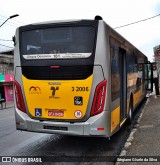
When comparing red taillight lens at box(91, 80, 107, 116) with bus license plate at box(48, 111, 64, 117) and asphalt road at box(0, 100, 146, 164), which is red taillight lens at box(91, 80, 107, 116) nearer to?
bus license plate at box(48, 111, 64, 117)

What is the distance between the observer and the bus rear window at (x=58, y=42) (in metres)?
6.20

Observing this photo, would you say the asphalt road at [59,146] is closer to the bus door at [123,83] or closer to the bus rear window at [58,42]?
the bus door at [123,83]

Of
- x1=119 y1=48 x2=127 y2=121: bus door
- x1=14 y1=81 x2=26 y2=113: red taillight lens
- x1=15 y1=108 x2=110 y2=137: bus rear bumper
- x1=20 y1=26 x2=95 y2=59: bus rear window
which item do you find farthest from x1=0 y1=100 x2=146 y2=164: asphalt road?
x1=20 y1=26 x2=95 y2=59: bus rear window

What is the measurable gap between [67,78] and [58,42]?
896 millimetres

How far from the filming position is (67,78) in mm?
6238

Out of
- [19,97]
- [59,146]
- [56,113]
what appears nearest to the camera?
[56,113]

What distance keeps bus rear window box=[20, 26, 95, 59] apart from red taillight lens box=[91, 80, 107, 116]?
2.47 feet

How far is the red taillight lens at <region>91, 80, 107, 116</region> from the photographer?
6074 mm

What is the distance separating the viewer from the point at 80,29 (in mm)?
6277

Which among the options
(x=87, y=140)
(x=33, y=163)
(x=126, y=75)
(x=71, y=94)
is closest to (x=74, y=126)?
(x=71, y=94)

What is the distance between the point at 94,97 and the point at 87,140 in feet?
7.27

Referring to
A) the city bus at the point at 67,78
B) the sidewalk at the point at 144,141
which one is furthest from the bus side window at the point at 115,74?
the sidewalk at the point at 144,141

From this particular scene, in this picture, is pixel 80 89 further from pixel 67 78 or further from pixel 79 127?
pixel 79 127

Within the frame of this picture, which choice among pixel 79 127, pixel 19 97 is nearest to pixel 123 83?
pixel 79 127
